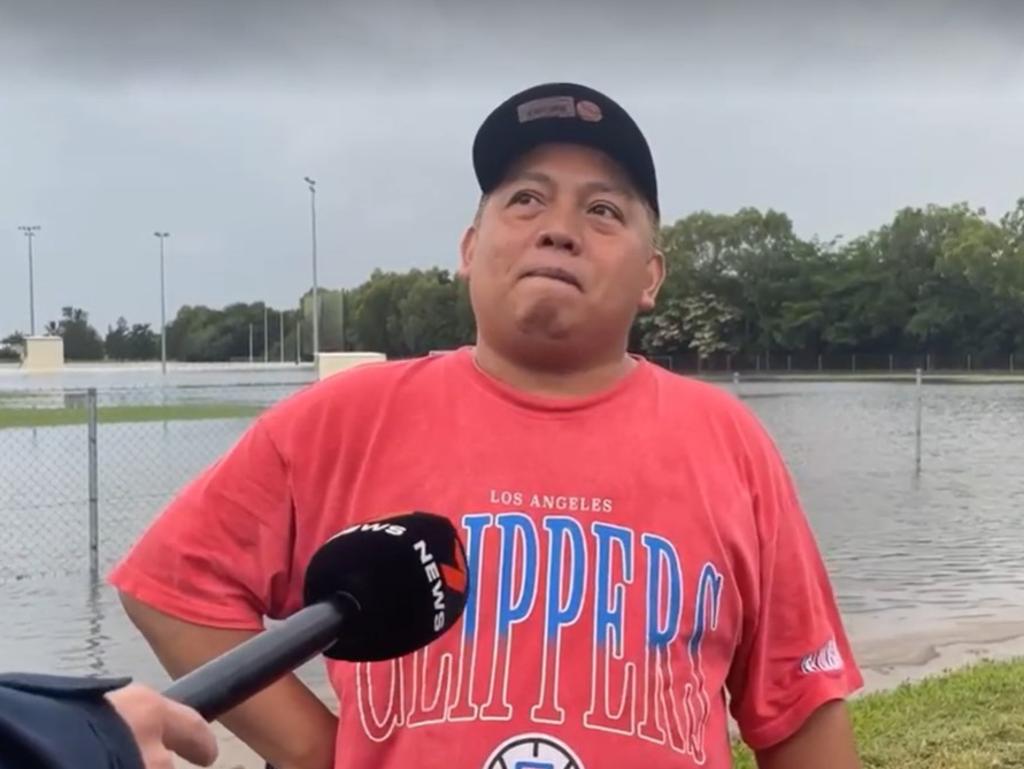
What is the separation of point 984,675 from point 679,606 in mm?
4786

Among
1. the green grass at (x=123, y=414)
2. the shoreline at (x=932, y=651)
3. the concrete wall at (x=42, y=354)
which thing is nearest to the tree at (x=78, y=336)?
the concrete wall at (x=42, y=354)

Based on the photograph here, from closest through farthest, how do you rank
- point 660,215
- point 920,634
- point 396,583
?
1. point 396,583
2. point 660,215
3. point 920,634

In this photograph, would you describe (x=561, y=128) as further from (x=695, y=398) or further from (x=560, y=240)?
(x=695, y=398)

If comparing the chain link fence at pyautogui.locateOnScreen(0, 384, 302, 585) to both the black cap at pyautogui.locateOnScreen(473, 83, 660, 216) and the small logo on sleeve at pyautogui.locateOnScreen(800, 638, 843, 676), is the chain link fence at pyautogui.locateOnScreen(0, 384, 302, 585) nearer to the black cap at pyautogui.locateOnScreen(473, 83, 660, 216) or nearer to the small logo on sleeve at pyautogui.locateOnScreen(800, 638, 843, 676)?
the black cap at pyautogui.locateOnScreen(473, 83, 660, 216)

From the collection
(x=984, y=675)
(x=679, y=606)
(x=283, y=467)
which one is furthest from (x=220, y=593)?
(x=984, y=675)

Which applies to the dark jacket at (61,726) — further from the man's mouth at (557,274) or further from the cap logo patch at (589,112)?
the cap logo patch at (589,112)

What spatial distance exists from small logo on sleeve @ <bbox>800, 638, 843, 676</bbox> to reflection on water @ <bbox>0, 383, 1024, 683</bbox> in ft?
15.1

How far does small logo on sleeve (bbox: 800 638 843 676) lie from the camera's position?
7.33 feet

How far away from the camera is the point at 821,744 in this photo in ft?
7.38

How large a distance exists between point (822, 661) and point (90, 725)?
153 centimetres

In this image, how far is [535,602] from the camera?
6.60 ft

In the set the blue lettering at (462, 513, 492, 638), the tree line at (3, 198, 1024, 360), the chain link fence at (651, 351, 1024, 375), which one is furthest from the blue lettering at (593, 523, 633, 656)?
the chain link fence at (651, 351, 1024, 375)

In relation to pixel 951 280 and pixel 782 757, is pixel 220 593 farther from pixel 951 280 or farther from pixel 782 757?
pixel 951 280

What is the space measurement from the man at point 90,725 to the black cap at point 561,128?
1362 mm
